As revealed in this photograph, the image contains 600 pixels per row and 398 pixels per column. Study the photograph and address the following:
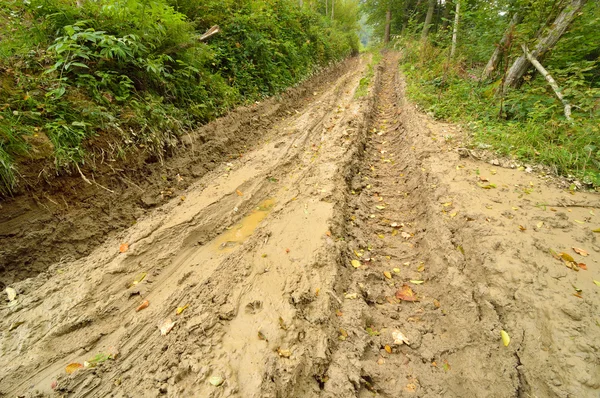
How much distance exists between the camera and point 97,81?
3359 mm

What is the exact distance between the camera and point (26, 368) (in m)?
1.83

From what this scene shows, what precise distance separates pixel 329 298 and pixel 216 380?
3.36 feet

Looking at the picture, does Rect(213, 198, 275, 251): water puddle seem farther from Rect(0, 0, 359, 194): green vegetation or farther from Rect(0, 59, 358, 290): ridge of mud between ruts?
Rect(0, 0, 359, 194): green vegetation

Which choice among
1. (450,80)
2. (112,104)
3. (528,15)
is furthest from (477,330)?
(450,80)

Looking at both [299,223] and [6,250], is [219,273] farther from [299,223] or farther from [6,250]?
[6,250]

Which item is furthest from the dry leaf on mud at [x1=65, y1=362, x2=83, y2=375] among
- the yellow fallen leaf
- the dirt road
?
the yellow fallen leaf

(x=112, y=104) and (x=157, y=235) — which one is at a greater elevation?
(x=112, y=104)

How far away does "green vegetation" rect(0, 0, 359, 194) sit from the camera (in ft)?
9.19

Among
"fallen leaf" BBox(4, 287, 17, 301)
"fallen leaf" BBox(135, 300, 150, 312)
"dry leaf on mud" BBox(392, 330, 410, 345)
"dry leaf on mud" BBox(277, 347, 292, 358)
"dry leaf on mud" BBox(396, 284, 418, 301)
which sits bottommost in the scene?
"dry leaf on mud" BBox(392, 330, 410, 345)

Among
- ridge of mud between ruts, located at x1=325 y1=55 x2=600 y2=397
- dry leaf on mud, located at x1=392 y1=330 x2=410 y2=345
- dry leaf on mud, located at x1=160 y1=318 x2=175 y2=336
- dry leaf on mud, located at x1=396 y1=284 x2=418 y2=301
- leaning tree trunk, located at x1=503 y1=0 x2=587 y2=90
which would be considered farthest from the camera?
leaning tree trunk, located at x1=503 y1=0 x2=587 y2=90

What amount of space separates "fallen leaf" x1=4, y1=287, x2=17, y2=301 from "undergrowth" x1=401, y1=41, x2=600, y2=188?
6.12 meters

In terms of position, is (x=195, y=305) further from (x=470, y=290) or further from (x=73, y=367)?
(x=470, y=290)

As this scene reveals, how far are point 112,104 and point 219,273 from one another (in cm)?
283

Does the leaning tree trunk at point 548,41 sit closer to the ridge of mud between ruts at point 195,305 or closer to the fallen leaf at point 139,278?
the ridge of mud between ruts at point 195,305
